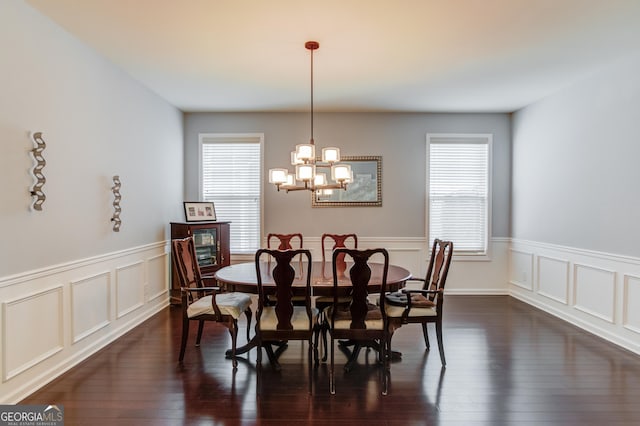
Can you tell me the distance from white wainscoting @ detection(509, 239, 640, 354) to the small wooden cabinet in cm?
412

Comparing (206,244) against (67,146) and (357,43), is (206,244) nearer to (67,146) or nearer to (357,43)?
(67,146)

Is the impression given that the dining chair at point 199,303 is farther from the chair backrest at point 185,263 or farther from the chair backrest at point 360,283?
the chair backrest at point 360,283

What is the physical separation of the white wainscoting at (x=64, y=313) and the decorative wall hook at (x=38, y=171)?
0.50 metres

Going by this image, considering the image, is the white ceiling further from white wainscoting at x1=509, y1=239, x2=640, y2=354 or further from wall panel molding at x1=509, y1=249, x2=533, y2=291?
wall panel molding at x1=509, y1=249, x2=533, y2=291

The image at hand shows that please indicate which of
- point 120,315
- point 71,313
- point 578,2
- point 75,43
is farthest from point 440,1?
point 120,315

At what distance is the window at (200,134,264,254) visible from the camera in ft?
18.2

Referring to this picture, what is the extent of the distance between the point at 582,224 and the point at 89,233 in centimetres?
497

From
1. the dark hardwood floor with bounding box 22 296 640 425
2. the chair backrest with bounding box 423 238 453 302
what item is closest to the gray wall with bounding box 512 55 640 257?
the dark hardwood floor with bounding box 22 296 640 425

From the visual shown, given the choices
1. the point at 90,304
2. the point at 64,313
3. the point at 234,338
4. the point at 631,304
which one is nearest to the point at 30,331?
the point at 64,313

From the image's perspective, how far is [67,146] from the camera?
3012 millimetres

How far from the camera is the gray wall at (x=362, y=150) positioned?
550cm

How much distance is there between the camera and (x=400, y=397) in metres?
2.55

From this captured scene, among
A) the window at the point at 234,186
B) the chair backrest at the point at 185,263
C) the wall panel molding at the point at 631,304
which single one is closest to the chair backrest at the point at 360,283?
the chair backrest at the point at 185,263

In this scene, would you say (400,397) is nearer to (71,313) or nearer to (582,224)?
(71,313)
